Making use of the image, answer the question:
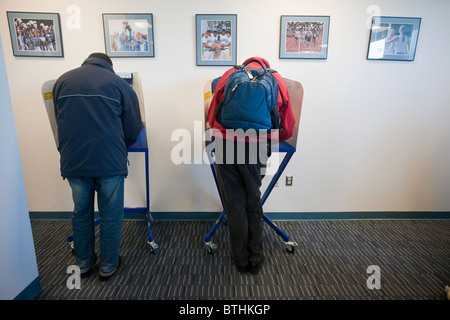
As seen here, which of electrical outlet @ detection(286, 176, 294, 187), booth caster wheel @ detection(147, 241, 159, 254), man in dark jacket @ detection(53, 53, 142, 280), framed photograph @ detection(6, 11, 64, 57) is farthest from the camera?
electrical outlet @ detection(286, 176, 294, 187)

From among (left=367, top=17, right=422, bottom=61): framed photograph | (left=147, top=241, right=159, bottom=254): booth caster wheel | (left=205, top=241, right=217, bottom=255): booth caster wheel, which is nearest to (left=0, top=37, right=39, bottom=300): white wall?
(left=147, top=241, right=159, bottom=254): booth caster wheel

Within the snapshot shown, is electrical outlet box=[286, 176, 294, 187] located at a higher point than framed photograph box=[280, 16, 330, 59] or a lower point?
lower

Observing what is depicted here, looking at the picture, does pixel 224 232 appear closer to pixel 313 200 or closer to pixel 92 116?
pixel 313 200

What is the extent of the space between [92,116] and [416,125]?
2.97 meters

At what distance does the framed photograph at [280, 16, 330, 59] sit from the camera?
2.34 m

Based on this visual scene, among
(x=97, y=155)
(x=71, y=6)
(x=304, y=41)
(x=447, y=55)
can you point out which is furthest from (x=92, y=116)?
(x=447, y=55)

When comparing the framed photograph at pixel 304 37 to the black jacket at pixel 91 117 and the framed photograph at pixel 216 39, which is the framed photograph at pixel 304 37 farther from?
the black jacket at pixel 91 117

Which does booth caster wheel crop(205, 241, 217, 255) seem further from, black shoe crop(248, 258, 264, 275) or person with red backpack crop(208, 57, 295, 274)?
black shoe crop(248, 258, 264, 275)

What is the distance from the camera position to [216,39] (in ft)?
7.69

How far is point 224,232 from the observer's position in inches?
98.7

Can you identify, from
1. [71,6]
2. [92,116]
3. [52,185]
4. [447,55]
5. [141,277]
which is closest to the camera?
[92,116]

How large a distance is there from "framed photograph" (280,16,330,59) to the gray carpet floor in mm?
1695

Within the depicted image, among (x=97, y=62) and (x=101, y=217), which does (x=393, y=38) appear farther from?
(x=101, y=217)

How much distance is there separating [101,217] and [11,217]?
1.65ft
